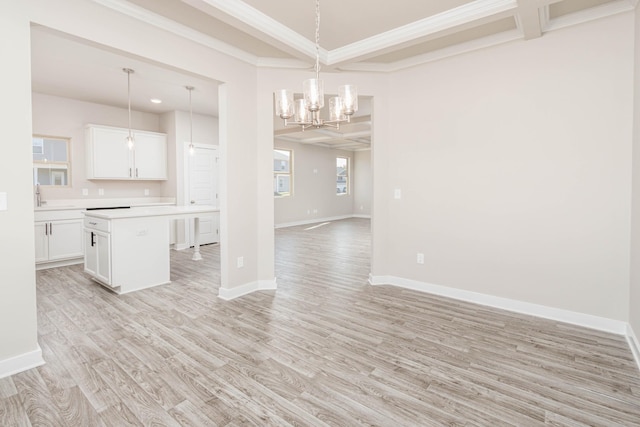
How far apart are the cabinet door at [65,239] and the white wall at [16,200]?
3.34 m

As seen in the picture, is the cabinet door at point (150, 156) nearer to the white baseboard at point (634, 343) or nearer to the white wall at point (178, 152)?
the white wall at point (178, 152)

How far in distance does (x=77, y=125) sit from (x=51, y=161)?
73 centimetres

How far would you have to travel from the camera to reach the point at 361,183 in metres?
12.4

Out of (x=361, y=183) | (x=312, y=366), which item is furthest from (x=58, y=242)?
(x=361, y=183)

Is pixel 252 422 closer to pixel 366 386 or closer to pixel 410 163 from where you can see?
pixel 366 386

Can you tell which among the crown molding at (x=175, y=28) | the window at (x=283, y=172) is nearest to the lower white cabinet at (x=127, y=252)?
the crown molding at (x=175, y=28)

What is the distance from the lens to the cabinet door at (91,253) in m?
3.93

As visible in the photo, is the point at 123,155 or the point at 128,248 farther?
the point at 123,155

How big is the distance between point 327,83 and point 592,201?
9.44 ft

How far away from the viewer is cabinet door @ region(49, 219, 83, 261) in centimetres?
483

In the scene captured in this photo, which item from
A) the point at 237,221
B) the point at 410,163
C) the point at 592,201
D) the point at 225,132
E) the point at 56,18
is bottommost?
the point at 237,221

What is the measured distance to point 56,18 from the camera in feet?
7.23

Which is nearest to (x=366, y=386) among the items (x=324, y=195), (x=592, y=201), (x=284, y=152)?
(x=592, y=201)

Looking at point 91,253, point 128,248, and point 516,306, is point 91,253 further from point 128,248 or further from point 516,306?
point 516,306
